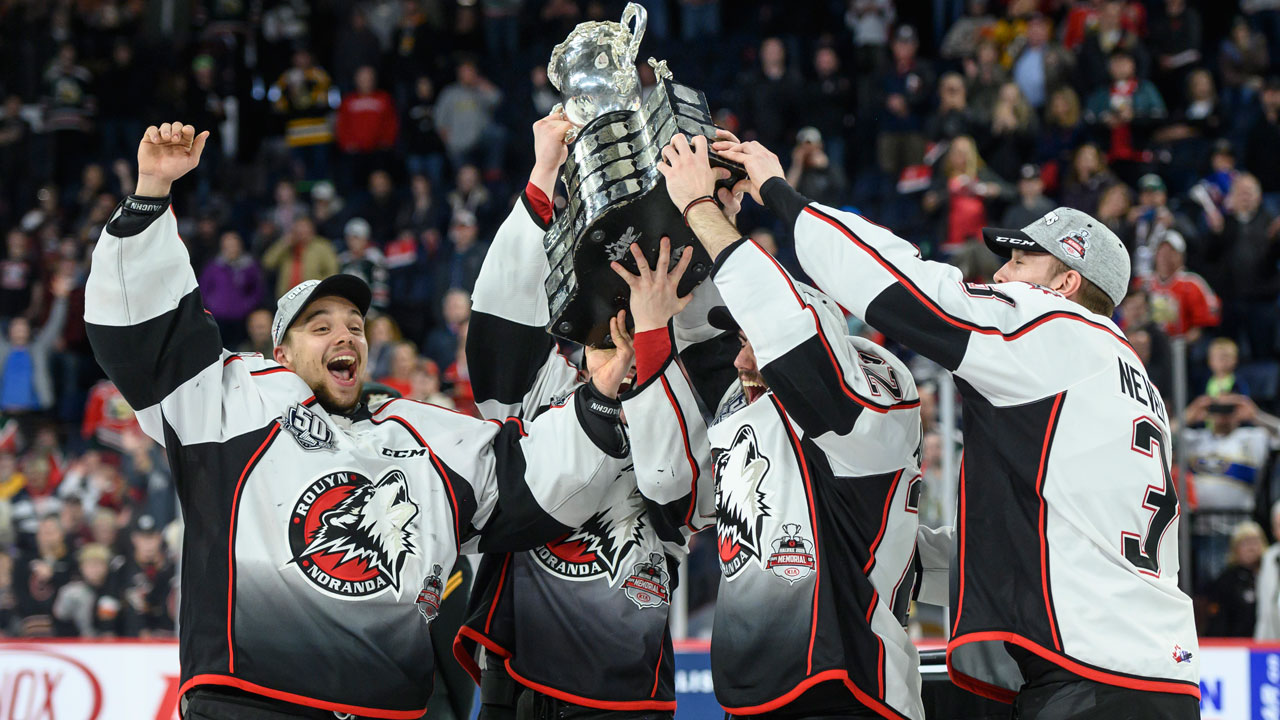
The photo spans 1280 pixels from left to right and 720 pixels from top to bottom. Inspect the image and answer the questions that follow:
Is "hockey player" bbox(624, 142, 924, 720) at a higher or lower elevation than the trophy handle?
lower

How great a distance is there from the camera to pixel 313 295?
13.3ft

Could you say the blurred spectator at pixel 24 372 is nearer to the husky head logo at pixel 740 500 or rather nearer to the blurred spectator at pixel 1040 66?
the blurred spectator at pixel 1040 66

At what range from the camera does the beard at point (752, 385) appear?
3.79 m

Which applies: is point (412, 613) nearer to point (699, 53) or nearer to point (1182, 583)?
point (1182, 583)

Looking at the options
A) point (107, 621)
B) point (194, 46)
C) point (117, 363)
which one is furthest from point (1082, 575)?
point (194, 46)

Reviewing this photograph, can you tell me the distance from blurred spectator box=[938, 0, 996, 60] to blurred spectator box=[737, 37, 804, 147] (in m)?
1.67

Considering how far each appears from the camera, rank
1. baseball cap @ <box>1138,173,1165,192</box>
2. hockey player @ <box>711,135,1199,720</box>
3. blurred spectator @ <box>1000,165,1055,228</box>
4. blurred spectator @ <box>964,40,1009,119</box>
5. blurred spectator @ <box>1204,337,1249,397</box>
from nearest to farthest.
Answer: hockey player @ <box>711,135,1199,720</box> < blurred spectator @ <box>1204,337,1249,397</box> < baseball cap @ <box>1138,173,1165,192</box> < blurred spectator @ <box>1000,165,1055,228</box> < blurred spectator @ <box>964,40,1009,119</box>

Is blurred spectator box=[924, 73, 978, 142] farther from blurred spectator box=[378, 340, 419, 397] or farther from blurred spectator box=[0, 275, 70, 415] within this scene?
blurred spectator box=[0, 275, 70, 415]

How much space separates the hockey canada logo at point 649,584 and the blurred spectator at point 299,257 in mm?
9090

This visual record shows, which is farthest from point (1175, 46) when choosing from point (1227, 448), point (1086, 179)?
point (1227, 448)

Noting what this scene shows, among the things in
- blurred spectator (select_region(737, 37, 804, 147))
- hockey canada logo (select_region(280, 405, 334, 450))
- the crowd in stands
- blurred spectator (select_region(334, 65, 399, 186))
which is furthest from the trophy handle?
blurred spectator (select_region(334, 65, 399, 186))

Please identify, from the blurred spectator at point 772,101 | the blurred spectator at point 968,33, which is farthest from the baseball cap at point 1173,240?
the blurred spectator at point 968,33

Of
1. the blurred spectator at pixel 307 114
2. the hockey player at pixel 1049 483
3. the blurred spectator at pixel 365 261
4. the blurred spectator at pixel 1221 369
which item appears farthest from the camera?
the blurred spectator at pixel 307 114

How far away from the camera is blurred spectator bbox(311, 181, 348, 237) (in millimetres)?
14000
